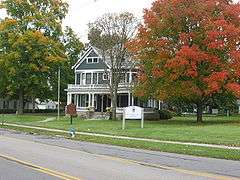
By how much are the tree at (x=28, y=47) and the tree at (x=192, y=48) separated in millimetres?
23827

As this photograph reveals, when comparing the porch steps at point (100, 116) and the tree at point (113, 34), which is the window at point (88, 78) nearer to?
the porch steps at point (100, 116)

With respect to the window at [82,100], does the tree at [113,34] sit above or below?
above

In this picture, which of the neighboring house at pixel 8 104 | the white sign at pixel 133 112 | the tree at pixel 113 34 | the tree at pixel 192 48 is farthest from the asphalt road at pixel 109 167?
the neighboring house at pixel 8 104

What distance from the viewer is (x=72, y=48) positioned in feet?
255

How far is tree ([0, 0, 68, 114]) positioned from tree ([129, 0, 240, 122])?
23.8 metres

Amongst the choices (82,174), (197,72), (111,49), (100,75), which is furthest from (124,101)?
(82,174)

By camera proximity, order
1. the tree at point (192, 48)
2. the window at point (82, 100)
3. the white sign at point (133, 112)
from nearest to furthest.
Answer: the white sign at point (133, 112) < the tree at point (192, 48) < the window at point (82, 100)

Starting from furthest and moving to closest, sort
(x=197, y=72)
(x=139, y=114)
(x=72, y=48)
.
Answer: (x=72, y=48) → (x=197, y=72) → (x=139, y=114)

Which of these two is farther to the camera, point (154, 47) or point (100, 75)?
point (100, 75)

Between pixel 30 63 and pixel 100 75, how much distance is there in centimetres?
925

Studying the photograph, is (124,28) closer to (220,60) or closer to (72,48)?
(220,60)

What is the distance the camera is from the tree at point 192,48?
41781 mm

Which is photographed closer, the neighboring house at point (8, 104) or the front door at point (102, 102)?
the front door at point (102, 102)

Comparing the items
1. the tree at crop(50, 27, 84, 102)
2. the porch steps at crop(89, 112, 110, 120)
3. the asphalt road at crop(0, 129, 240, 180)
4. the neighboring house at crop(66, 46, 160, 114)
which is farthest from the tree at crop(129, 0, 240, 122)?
the tree at crop(50, 27, 84, 102)
